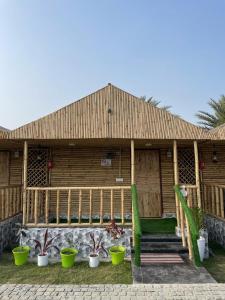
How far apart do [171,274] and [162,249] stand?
103 centimetres

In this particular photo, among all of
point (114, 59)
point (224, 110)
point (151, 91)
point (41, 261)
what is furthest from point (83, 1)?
point (224, 110)

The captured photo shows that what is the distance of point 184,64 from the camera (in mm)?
10836

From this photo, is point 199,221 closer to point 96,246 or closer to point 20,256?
point 96,246

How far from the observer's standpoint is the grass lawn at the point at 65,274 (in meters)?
4.41

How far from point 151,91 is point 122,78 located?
8.50 meters

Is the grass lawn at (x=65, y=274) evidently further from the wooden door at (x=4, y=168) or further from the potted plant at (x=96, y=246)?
the wooden door at (x=4, y=168)

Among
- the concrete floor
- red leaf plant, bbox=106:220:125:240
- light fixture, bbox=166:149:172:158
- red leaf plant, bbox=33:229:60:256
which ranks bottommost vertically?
the concrete floor


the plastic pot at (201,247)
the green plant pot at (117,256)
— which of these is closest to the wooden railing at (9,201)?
the green plant pot at (117,256)

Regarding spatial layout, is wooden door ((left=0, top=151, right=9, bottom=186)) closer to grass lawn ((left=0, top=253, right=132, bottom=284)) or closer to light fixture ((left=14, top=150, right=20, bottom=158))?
light fixture ((left=14, top=150, right=20, bottom=158))

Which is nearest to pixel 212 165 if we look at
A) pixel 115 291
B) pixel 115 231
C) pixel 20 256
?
pixel 115 231

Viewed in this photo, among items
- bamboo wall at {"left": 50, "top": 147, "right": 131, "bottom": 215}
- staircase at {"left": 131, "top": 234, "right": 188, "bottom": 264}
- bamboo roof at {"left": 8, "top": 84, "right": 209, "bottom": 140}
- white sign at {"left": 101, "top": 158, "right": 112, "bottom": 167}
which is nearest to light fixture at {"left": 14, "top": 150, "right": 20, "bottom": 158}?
bamboo wall at {"left": 50, "top": 147, "right": 131, "bottom": 215}

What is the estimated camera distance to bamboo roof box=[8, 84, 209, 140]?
618cm

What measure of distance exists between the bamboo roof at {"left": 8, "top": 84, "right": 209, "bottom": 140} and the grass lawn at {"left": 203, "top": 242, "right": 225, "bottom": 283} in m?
2.80

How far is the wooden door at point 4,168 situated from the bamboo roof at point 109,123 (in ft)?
7.99
